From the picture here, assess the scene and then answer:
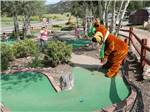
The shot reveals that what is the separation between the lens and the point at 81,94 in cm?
1052

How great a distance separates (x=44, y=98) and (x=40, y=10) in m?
22.7

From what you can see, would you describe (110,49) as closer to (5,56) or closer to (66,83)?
(66,83)

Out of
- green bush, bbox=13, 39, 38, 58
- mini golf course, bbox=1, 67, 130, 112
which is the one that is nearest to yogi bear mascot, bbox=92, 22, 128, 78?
mini golf course, bbox=1, 67, 130, 112

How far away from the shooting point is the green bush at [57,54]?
582 inches

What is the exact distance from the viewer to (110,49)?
6.08m

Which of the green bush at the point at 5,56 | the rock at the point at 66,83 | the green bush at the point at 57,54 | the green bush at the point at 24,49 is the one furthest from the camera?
the green bush at the point at 24,49

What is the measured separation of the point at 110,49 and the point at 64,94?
4966 mm

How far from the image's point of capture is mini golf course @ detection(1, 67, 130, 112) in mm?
9484

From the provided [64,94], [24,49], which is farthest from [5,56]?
[64,94]

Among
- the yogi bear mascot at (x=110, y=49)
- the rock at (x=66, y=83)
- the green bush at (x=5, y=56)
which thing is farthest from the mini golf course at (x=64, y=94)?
the yogi bear mascot at (x=110, y=49)

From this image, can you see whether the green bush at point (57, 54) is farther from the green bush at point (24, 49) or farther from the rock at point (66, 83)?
the rock at point (66, 83)

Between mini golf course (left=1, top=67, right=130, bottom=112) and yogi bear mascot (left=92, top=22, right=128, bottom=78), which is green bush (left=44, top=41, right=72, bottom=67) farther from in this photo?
yogi bear mascot (left=92, top=22, right=128, bottom=78)

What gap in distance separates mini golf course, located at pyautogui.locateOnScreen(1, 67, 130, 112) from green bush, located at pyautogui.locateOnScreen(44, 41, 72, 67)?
159 cm

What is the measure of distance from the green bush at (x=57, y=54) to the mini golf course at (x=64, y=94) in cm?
159
